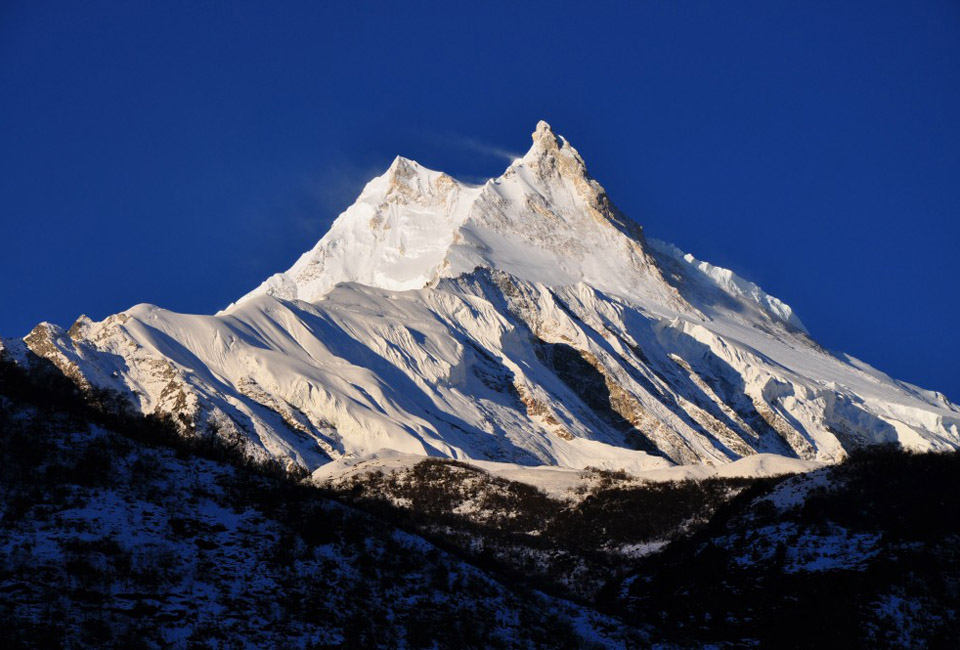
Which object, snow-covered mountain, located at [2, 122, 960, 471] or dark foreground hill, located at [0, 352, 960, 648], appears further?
snow-covered mountain, located at [2, 122, 960, 471]

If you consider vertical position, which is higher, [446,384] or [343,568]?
[446,384]

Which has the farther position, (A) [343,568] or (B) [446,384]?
(B) [446,384]

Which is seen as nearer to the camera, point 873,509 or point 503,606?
point 503,606

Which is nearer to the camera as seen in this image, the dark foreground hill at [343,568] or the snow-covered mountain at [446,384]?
the dark foreground hill at [343,568]

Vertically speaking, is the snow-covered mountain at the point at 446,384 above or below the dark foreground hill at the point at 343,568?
above

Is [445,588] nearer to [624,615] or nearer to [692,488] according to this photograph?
[624,615]

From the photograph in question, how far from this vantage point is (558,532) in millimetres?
58281

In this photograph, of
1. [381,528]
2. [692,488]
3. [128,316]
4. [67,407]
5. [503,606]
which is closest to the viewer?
[503,606]

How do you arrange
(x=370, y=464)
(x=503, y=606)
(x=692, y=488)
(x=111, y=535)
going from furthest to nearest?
1. (x=370, y=464)
2. (x=692, y=488)
3. (x=503, y=606)
4. (x=111, y=535)

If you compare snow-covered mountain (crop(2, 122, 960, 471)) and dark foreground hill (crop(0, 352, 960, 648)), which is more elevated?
snow-covered mountain (crop(2, 122, 960, 471))

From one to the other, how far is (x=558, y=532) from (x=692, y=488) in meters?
12.4

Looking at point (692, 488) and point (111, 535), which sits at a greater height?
point (692, 488)

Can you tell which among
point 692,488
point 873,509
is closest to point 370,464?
point 692,488

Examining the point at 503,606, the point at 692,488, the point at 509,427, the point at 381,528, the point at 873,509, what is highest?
the point at 509,427
